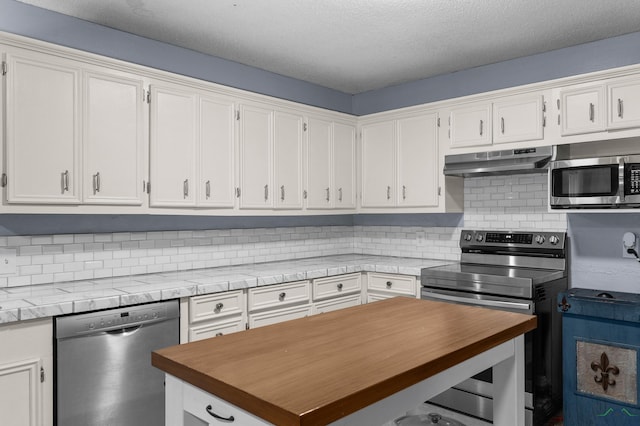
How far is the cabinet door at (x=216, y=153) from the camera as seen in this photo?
360cm

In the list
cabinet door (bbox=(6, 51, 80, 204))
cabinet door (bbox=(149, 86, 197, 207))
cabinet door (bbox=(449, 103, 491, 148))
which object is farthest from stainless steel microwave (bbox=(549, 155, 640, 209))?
cabinet door (bbox=(6, 51, 80, 204))

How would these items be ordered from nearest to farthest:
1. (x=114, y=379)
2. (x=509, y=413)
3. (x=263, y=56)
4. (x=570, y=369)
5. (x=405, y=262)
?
(x=509, y=413), (x=114, y=379), (x=570, y=369), (x=263, y=56), (x=405, y=262)

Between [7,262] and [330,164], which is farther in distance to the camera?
[330,164]

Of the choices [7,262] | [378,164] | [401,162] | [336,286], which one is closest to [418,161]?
[401,162]

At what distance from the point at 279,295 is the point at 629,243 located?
2.63m

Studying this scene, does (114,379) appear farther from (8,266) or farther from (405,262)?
(405,262)

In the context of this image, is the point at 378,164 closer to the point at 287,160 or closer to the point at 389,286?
the point at 287,160

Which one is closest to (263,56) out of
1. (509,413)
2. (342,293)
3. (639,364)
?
(342,293)

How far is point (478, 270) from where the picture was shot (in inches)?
150

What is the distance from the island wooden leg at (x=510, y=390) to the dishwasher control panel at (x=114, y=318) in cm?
194

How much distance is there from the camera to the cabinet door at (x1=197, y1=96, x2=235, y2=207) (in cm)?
360

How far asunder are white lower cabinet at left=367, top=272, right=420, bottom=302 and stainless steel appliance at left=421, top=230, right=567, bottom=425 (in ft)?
0.54

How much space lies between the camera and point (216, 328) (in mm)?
3215

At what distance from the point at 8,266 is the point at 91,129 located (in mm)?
1021
